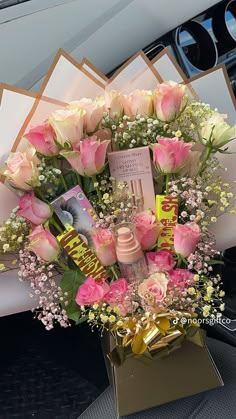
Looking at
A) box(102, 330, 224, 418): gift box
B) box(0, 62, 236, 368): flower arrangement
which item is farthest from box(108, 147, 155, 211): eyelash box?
box(102, 330, 224, 418): gift box

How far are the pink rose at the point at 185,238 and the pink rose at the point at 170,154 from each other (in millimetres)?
116

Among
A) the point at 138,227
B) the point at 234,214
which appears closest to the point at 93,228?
the point at 138,227

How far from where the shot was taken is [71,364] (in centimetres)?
152

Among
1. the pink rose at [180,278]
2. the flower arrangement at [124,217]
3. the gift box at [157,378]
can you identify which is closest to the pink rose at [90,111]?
the flower arrangement at [124,217]

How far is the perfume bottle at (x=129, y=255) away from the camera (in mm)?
1067

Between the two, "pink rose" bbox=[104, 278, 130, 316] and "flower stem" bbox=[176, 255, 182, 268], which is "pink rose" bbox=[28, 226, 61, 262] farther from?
"flower stem" bbox=[176, 255, 182, 268]

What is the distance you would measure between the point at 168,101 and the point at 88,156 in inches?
7.8

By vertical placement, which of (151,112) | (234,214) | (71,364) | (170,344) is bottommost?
(71,364)

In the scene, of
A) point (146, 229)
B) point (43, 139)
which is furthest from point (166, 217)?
point (43, 139)

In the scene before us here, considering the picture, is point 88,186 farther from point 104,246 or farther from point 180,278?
point 180,278

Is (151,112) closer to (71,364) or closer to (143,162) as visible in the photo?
(143,162)

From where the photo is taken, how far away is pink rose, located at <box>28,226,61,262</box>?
1088mm

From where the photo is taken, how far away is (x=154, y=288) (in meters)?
1.05

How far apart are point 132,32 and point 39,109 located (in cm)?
90
